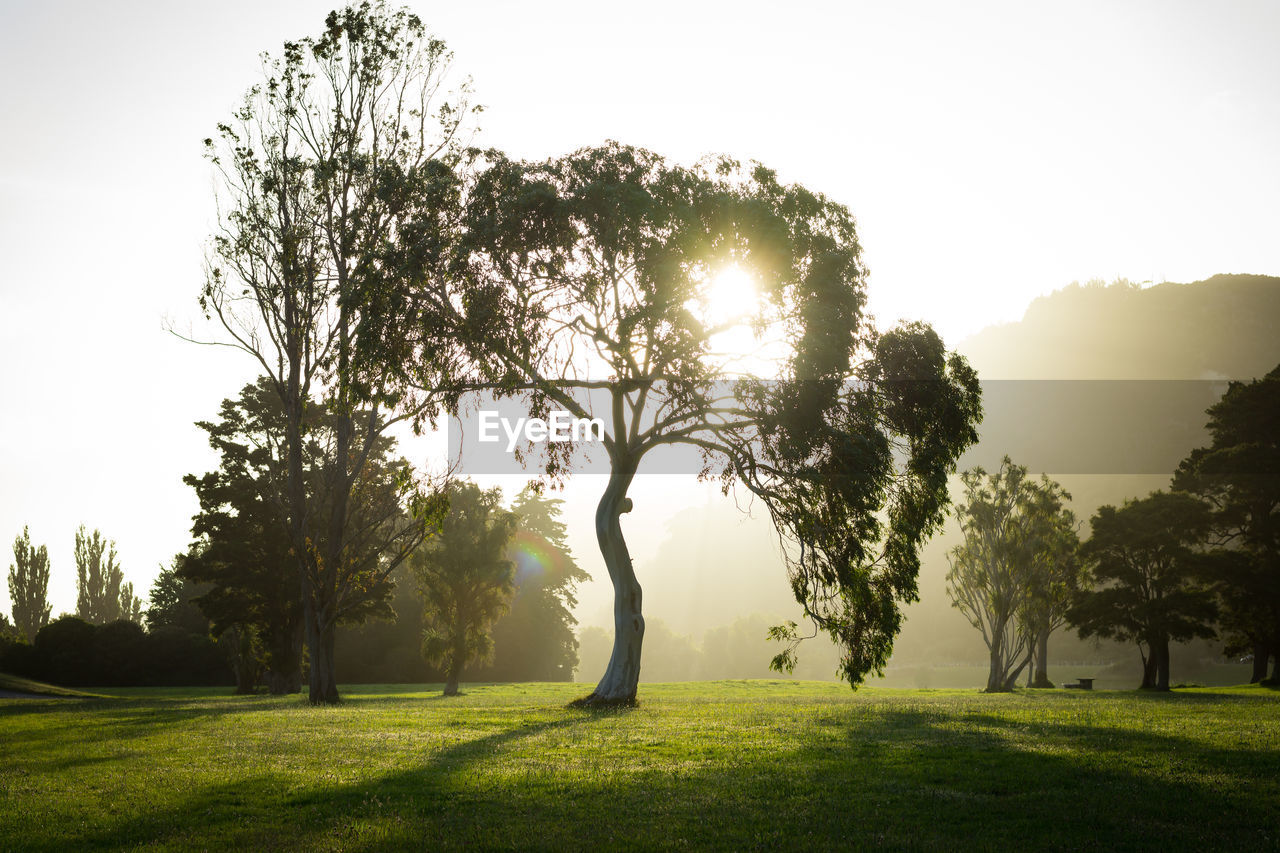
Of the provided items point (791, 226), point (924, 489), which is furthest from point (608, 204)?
point (924, 489)

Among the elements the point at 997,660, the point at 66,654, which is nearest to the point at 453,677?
the point at 66,654

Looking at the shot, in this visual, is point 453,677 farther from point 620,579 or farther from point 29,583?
point 29,583

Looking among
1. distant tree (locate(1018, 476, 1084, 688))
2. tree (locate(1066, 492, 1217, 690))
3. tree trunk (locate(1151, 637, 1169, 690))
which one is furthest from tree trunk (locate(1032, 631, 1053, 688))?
tree trunk (locate(1151, 637, 1169, 690))

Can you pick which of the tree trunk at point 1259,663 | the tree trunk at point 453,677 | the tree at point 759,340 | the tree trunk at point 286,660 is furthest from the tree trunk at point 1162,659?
the tree trunk at point 286,660

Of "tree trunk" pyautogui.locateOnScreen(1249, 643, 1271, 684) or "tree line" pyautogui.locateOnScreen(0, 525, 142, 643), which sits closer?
"tree trunk" pyautogui.locateOnScreen(1249, 643, 1271, 684)

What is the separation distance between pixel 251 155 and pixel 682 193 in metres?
22.5

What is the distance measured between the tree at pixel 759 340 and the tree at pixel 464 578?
75.8 ft

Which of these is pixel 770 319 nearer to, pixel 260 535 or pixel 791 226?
pixel 791 226

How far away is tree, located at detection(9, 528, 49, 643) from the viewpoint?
90875 mm

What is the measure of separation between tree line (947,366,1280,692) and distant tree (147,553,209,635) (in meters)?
59.5

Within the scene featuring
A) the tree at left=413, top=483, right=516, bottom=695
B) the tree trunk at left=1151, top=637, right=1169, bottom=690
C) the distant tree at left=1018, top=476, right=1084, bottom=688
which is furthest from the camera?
the distant tree at left=1018, top=476, right=1084, bottom=688

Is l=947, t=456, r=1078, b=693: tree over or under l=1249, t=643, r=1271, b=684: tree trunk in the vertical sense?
over

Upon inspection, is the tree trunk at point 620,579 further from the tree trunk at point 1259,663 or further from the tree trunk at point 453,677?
the tree trunk at point 1259,663

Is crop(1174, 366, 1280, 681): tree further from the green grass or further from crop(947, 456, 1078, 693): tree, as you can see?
the green grass
